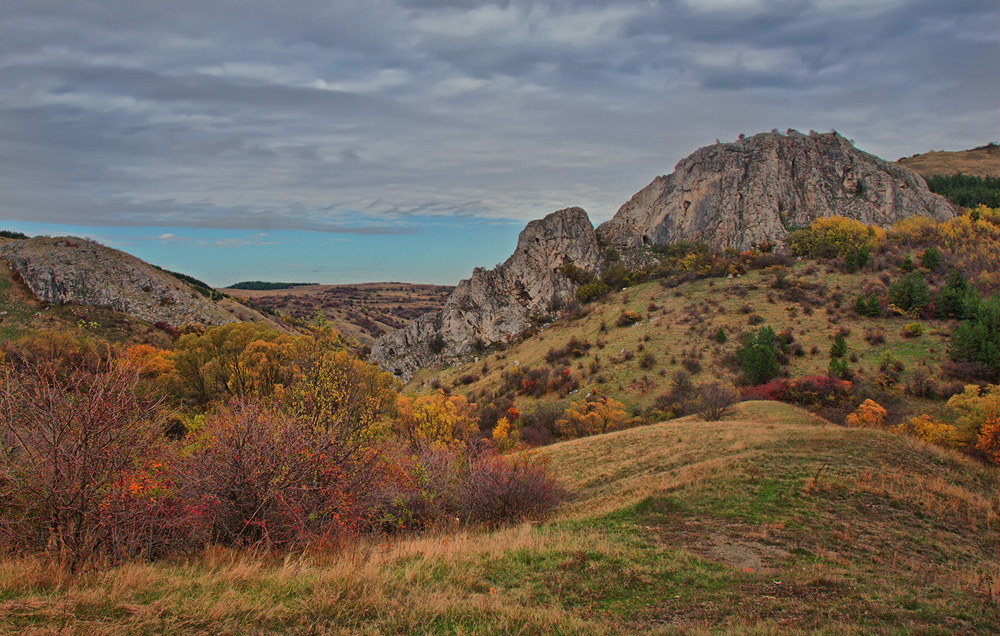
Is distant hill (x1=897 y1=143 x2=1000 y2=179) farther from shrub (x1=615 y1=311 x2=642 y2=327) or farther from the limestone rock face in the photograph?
shrub (x1=615 y1=311 x2=642 y2=327)

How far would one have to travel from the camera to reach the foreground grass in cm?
553

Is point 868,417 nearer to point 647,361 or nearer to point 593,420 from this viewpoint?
point 593,420

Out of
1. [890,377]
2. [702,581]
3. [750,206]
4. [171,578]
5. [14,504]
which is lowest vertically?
[890,377]

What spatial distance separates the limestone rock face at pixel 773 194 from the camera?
364 feet

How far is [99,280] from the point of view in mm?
62938

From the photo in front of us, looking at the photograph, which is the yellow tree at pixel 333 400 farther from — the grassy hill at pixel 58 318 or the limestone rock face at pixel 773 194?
the limestone rock face at pixel 773 194

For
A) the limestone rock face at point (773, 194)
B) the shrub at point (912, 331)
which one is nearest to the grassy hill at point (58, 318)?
the shrub at point (912, 331)

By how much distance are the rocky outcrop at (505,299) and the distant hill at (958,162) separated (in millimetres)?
124361

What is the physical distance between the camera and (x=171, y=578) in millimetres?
6125

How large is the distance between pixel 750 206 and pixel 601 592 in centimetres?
12376

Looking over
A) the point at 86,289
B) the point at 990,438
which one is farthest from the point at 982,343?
the point at 86,289

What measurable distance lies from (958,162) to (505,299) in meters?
180

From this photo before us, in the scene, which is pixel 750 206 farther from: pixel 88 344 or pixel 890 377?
pixel 88 344

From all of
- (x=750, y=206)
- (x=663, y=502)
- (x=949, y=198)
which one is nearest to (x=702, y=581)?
(x=663, y=502)
